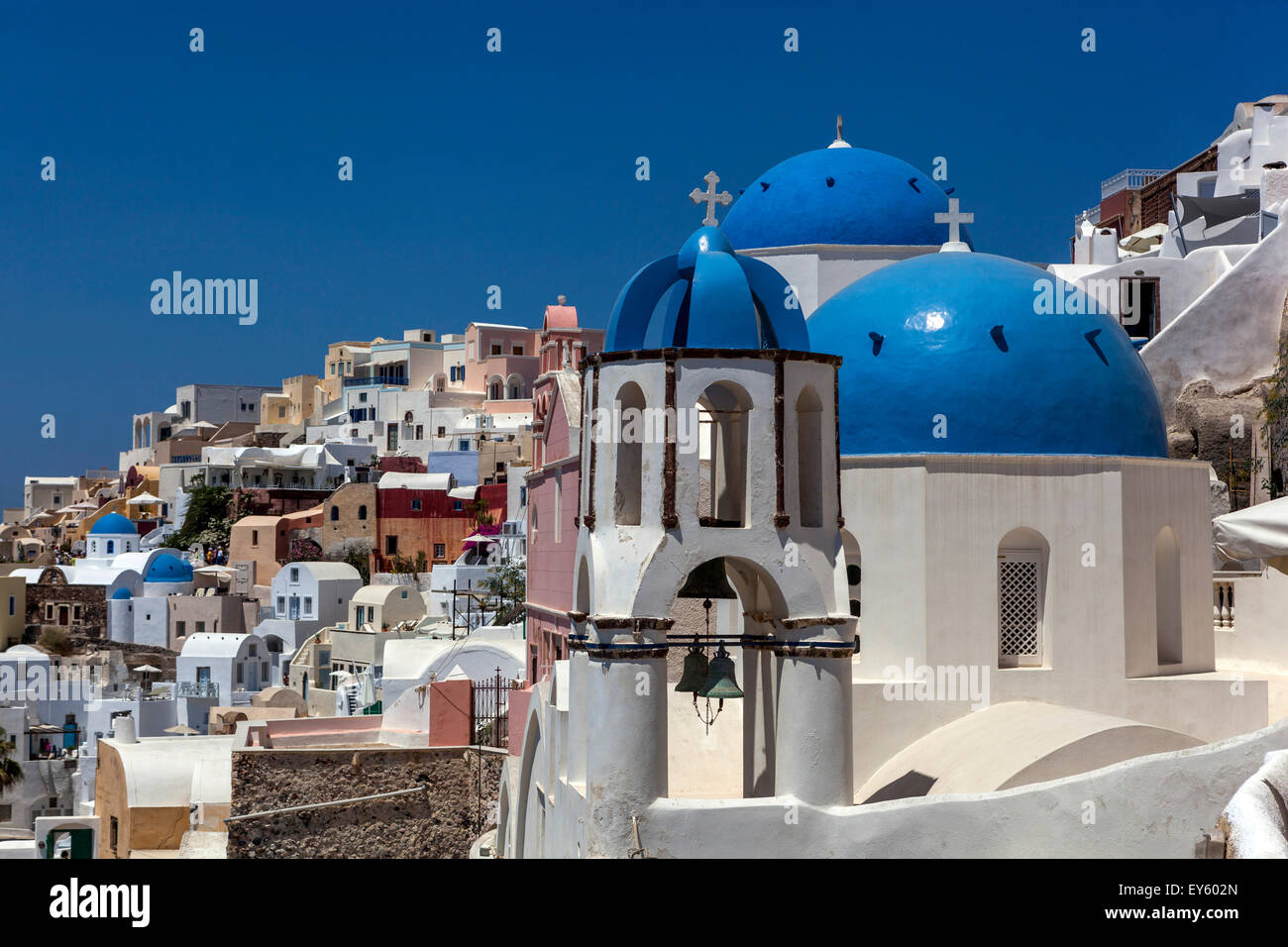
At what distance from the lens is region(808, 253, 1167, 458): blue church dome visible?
14.2 meters

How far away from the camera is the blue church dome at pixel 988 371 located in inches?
559

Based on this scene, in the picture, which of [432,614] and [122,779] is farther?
[432,614]

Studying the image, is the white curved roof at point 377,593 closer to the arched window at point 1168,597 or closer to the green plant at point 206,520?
the green plant at point 206,520

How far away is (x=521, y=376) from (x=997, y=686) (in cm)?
6553

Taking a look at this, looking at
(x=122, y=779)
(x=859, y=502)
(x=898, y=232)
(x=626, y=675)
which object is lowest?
(x=122, y=779)

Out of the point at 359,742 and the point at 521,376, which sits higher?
the point at 521,376

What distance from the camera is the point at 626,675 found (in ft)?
33.8

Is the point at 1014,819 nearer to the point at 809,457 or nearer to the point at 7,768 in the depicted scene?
the point at 809,457

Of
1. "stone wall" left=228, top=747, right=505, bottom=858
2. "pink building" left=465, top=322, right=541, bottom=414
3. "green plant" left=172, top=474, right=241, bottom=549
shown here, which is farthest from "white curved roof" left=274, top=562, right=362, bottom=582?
"stone wall" left=228, top=747, right=505, bottom=858

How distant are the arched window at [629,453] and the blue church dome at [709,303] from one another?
467 mm

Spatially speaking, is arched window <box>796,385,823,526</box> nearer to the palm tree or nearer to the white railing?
the white railing
